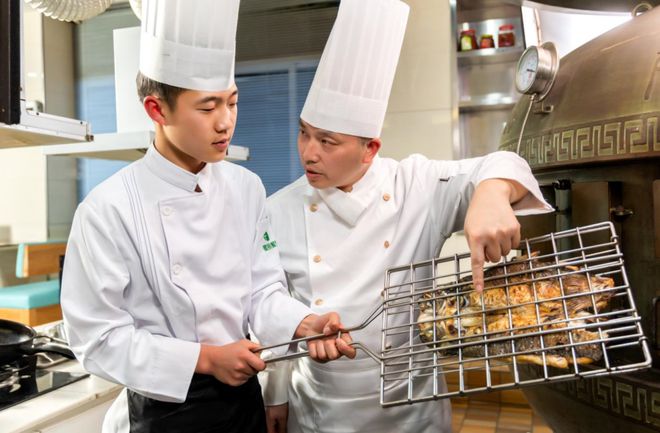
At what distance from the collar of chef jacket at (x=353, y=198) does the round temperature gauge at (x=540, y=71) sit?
0.59 metres

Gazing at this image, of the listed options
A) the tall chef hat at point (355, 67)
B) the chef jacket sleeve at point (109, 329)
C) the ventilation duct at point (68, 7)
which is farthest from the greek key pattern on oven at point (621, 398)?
the ventilation duct at point (68, 7)

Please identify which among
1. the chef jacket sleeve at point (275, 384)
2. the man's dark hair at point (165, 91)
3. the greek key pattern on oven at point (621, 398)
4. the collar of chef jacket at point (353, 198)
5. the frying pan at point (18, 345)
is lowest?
the greek key pattern on oven at point (621, 398)

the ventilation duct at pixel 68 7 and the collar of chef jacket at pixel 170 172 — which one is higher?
the ventilation duct at pixel 68 7

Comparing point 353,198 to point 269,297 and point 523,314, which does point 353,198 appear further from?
point 523,314

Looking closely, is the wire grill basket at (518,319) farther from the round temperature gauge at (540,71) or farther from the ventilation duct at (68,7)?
the ventilation duct at (68,7)

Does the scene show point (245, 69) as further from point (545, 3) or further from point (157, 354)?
point (157, 354)

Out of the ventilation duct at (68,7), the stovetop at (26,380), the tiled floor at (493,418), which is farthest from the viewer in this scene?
the tiled floor at (493,418)

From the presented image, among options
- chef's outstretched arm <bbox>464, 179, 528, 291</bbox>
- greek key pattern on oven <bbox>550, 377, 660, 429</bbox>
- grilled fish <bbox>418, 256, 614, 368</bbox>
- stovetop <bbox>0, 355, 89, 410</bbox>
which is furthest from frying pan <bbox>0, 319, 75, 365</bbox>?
greek key pattern on oven <bbox>550, 377, 660, 429</bbox>

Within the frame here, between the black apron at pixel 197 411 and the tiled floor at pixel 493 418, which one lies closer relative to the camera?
the black apron at pixel 197 411

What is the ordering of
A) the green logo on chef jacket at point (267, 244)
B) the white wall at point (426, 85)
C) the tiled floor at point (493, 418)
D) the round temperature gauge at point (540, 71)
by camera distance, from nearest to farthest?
the green logo on chef jacket at point (267, 244) < the round temperature gauge at point (540, 71) < the tiled floor at point (493, 418) < the white wall at point (426, 85)

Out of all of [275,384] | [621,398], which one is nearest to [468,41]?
[621,398]

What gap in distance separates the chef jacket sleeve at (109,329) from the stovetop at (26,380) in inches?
19.7

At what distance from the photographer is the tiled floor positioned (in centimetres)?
278

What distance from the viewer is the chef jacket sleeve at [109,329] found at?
0.94 meters
